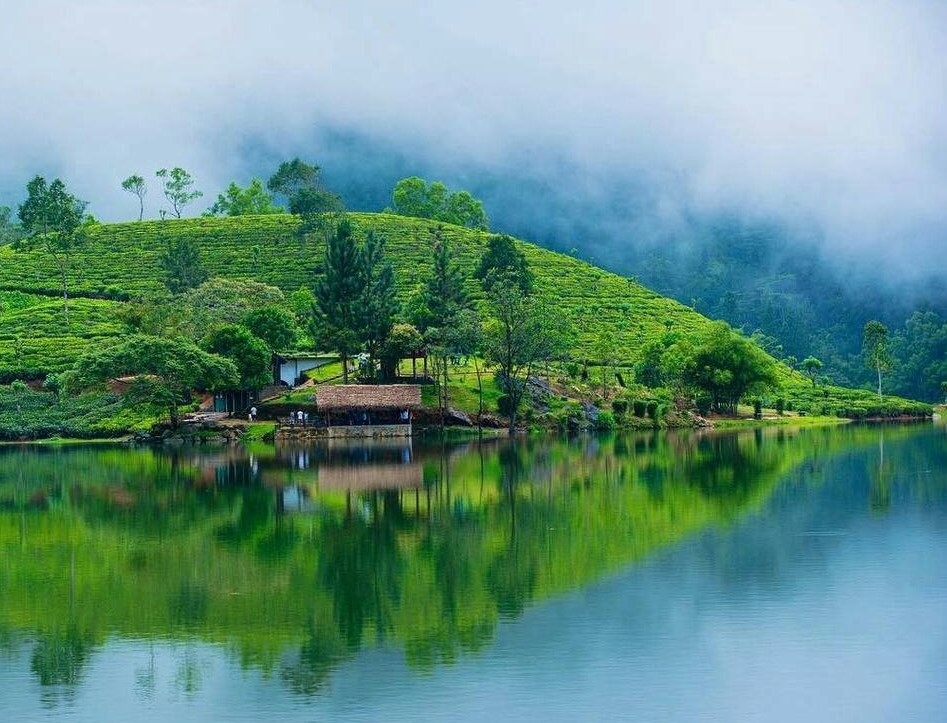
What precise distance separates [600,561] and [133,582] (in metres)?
11.0

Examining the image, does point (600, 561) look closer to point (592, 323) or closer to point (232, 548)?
point (232, 548)

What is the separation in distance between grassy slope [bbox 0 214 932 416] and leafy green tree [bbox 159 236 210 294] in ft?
11.4

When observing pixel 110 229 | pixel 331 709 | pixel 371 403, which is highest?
pixel 110 229

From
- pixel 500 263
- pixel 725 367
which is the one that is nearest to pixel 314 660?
pixel 725 367

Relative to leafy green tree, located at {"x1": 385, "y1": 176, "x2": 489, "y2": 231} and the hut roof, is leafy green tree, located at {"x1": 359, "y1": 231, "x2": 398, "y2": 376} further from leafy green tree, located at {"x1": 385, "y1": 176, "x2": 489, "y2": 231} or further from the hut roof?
leafy green tree, located at {"x1": 385, "y1": 176, "x2": 489, "y2": 231}

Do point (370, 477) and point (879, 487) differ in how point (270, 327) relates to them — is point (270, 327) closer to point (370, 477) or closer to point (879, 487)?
point (370, 477)

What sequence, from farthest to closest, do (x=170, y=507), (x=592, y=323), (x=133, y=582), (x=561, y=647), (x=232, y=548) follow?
(x=592, y=323) → (x=170, y=507) → (x=232, y=548) → (x=133, y=582) → (x=561, y=647)

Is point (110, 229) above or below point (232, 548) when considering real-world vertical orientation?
above

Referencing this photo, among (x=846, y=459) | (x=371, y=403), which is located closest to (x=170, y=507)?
(x=846, y=459)

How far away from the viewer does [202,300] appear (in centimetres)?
10094

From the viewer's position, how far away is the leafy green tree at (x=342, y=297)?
87000 millimetres

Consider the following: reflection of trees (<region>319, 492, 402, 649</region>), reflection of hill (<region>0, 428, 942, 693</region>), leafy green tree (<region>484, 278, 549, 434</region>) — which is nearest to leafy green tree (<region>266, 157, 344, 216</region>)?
leafy green tree (<region>484, 278, 549, 434</region>)

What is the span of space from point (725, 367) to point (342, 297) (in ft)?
90.3

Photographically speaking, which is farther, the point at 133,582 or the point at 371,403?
the point at 371,403
